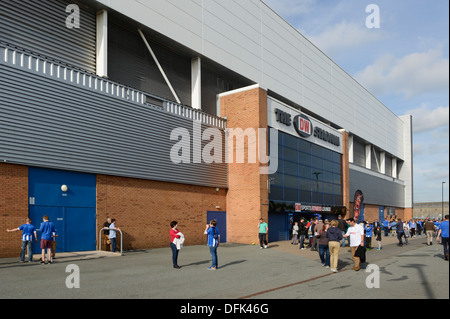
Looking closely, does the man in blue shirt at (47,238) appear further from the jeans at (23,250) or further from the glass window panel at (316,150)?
the glass window panel at (316,150)

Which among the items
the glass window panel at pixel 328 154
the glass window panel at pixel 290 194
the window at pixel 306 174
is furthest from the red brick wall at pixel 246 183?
the glass window panel at pixel 328 154

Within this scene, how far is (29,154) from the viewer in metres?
14.7

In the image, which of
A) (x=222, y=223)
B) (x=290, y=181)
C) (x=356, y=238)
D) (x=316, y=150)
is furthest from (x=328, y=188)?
(x=356, y=238)

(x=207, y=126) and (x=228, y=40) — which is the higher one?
(x=228, y=40)

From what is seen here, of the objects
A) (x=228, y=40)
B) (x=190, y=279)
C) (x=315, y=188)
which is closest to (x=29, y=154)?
(x=190, y=279)

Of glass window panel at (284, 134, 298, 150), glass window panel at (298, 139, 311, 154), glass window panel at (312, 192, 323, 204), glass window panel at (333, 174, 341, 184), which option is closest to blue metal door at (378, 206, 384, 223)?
glass window panel at (333, 174, 341, 184)

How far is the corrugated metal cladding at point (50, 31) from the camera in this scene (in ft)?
49.9

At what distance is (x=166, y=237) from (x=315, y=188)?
15454mm

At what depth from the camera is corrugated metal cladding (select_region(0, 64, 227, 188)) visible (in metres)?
14.4

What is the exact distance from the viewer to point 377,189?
163ft

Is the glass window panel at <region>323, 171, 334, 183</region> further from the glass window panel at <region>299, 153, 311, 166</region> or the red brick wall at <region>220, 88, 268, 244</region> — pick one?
the red brick wall at <region>220, 88, 268, 244</region>

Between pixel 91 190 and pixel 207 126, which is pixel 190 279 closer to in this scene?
pixel 91 190

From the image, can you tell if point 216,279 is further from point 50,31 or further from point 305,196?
point 305,196

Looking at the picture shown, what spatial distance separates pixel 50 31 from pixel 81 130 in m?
4.24
